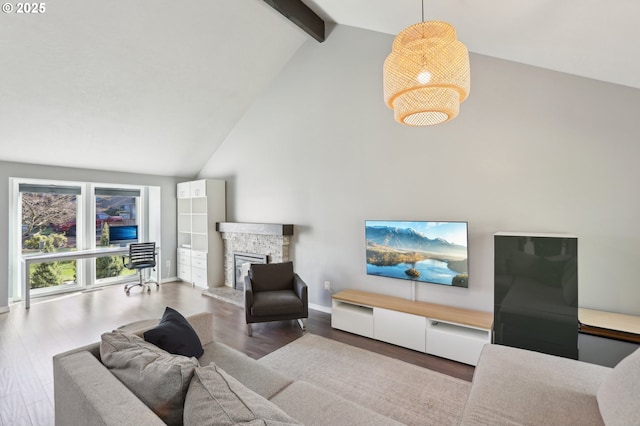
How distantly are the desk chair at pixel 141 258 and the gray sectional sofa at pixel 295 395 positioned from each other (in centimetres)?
387

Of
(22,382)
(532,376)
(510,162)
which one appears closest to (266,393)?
→ (532,376)

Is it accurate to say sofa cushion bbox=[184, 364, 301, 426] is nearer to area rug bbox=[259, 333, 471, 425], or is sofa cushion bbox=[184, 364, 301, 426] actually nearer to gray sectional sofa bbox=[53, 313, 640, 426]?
gray sectional sofa bbox=[53, 313, 640, 426]

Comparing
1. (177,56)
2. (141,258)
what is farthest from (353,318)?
(141,258)

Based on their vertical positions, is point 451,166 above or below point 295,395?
above

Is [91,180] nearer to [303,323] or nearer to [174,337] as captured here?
[303,323]

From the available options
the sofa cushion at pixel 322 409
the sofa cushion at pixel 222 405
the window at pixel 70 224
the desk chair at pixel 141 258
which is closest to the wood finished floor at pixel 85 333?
the desk chair at pixel 141 258

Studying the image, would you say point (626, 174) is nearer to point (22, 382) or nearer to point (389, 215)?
point (389, 215)

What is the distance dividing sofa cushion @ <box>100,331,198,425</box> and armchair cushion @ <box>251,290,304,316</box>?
1962 mm

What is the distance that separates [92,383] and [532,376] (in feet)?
7.66

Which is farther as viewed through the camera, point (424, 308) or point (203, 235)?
point (203, 235)

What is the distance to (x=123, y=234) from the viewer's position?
592cm

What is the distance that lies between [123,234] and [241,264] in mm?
2666

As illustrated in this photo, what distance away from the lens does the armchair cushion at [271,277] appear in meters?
3.94

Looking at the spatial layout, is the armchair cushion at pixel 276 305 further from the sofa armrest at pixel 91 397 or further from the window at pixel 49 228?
the window at pixel 49 228
